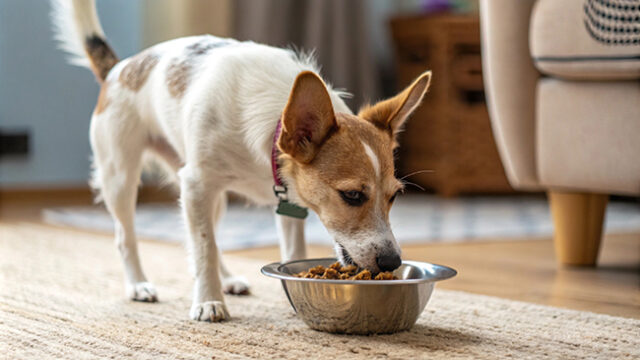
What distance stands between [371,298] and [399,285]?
6 cm

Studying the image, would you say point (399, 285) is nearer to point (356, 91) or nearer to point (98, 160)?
point (98, 160)

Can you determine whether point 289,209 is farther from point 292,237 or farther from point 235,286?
point 235,286

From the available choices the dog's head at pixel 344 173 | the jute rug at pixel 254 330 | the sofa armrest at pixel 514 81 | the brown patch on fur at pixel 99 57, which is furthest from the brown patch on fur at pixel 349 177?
the sofa armrest at pixel 514 81

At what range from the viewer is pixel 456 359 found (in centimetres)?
134

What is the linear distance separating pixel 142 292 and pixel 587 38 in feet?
4.22

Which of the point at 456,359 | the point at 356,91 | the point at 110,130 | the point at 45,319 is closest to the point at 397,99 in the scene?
the point at 456,359

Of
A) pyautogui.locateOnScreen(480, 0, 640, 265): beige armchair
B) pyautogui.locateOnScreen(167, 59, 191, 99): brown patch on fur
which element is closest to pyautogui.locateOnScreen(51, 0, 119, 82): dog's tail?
pyautogui.locateOnScreen(167, 59, 191, 99): brown patch on fur

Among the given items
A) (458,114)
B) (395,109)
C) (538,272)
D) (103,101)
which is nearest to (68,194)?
(458,114)

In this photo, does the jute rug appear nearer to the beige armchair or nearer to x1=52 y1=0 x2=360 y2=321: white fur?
x1=52 y1=0 x2=360 y2=321: white fur

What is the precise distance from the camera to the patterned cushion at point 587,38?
2.00 metres

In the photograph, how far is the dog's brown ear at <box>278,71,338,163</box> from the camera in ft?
4.79

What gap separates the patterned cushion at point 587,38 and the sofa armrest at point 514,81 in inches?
2.9

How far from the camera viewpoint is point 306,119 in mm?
1523

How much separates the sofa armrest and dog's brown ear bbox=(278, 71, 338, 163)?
97 cm
